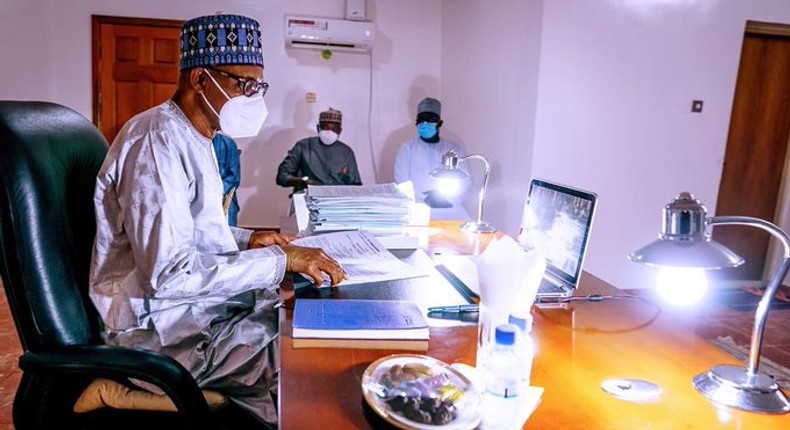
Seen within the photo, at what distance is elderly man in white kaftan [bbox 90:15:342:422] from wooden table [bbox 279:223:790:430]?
0.12 meters

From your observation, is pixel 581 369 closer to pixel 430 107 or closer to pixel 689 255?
pixel 689 255

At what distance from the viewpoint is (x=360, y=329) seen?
1007mm

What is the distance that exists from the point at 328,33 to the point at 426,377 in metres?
4.36

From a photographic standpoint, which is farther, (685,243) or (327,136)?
(327,136)

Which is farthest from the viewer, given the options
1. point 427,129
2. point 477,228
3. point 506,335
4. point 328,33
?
point 328,33

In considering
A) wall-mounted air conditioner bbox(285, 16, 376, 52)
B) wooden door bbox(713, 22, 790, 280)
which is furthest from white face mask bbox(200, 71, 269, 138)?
wooden door bbox(713, 22, 790, 280)

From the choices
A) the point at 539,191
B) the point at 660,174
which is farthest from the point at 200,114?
the point at 660,174

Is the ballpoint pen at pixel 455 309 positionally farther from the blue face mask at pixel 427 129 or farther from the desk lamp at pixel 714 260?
the blue face mask at pixel 427 129

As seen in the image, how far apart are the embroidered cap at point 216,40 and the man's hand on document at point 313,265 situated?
478 mm

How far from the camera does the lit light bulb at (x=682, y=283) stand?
84 cm

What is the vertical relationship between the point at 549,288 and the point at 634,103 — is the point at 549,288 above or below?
below

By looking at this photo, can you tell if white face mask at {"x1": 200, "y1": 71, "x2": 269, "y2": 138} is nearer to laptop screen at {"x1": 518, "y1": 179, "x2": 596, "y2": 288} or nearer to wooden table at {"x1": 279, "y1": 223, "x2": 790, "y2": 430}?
wooden table at {"x1": 279, "y1": 223, "x2": 790, "y2": 430}

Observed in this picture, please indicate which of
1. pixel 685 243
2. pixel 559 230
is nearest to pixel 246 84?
pixel 559 230

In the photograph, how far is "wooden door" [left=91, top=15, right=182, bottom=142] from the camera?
180 inches
